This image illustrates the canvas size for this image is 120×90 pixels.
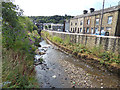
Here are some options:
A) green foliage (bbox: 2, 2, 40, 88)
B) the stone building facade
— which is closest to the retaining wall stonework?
the stone building facade

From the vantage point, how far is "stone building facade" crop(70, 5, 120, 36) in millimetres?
15566

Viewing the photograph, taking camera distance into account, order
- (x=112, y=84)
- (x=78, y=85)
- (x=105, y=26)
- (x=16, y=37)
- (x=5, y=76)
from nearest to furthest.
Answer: (x=5, y=76), (x=16, y=37), (x=78, y=85), (x=112, y=84), (x=105, y=26)

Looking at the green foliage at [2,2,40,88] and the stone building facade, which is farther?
the stone building facade

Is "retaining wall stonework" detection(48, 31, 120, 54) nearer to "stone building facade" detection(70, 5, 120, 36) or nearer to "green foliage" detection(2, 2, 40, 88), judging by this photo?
"stone building facade" detection(70, 5, 120, 36)

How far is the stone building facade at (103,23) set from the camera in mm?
15566

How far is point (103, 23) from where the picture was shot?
18.2 meters

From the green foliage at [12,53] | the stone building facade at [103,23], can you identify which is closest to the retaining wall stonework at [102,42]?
the stone building facade at [103,23]

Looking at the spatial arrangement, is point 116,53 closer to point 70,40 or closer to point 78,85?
point 78,85

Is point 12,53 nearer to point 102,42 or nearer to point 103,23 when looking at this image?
point 102,42

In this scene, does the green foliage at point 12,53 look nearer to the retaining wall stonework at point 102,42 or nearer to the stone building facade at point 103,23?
the retaining wall stonework at point 102,42

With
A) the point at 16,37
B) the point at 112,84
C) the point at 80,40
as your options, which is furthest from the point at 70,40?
the point at 16,37

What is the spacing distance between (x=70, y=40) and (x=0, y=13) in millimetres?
10770

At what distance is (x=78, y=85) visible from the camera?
4.28 meters

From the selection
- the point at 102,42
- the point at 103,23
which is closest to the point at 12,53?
the point at 102,42
